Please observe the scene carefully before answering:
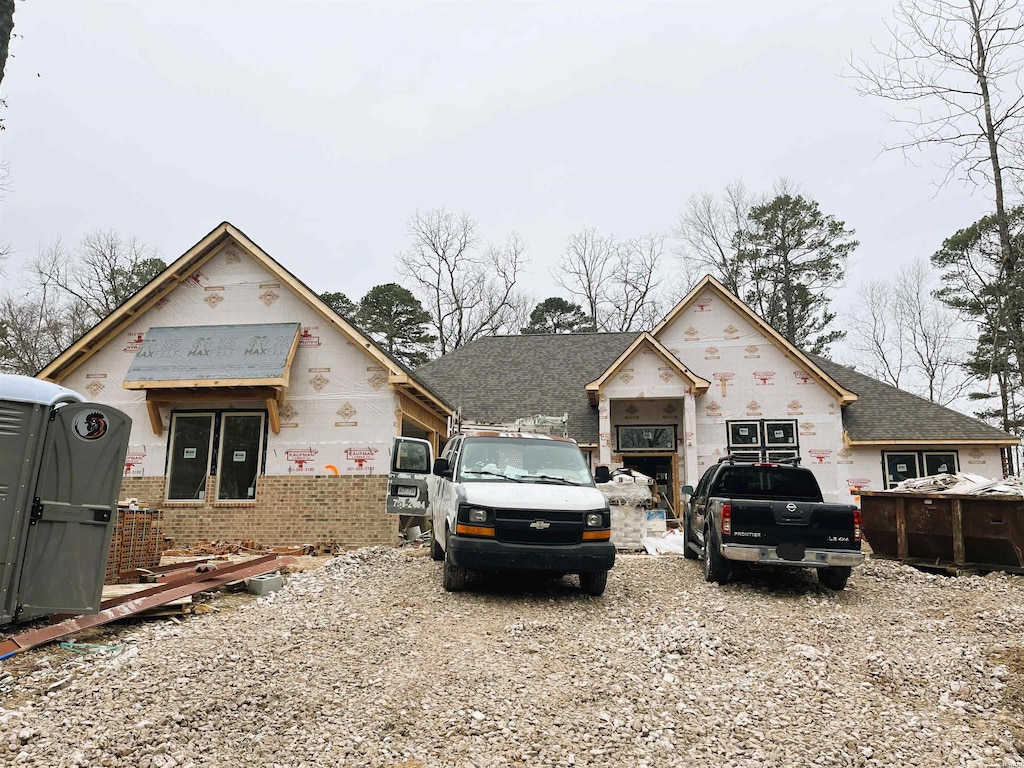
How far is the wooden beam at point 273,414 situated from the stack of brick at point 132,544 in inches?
150

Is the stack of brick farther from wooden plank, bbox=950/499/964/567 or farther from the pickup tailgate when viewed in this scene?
wooden plank, bbox=950/499/964/567

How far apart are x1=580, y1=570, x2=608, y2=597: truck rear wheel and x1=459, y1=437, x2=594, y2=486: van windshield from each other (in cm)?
121

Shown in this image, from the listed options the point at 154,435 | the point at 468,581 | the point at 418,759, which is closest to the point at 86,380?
the point at 154,435

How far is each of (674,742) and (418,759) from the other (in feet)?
5.27

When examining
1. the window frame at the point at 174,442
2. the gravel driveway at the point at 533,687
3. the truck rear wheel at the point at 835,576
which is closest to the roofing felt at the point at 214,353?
the window frame at the point at 174,442

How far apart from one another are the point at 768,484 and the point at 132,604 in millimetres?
8829

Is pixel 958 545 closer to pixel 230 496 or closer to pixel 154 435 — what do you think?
pixel 230 496

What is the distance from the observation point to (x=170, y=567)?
10.3 m

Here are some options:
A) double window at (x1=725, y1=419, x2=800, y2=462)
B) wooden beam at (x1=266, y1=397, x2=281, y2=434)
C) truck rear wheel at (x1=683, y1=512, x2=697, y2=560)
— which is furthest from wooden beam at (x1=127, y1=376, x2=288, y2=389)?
double window at (x1=725, y1=419, x2=800, y2=462)

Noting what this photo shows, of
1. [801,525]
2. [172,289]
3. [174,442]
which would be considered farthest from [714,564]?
[172,289]

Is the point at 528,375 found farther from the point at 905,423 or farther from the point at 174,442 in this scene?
the point at 174,442

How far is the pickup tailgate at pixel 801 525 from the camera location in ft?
30.0

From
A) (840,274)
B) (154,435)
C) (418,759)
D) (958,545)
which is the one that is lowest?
(418,759)

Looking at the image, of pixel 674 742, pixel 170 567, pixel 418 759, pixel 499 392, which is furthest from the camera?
pixel 499 392
